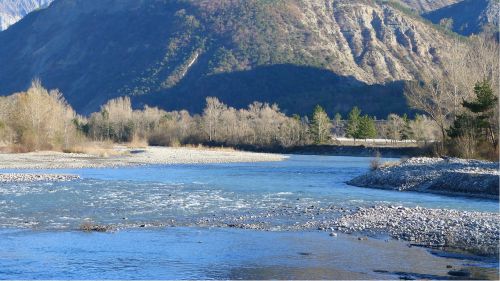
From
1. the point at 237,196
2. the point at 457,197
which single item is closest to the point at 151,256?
the point at 237,196

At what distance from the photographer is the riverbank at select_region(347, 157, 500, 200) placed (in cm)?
3250

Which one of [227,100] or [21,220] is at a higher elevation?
[227,100]

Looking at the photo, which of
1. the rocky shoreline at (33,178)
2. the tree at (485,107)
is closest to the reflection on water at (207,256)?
the rocky shoreline at (33,178)

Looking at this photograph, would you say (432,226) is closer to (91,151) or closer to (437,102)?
(437,102)

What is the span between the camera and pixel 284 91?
182500mm

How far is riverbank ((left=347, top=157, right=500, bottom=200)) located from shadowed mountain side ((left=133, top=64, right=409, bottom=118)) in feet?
376

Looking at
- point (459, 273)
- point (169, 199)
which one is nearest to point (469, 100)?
point (169, 199)

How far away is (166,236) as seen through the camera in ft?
65.6

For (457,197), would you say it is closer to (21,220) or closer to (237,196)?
(237,196)

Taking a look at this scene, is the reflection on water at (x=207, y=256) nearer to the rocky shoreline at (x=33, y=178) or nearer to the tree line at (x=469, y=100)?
the rocky shoreline at (x=33, y=178)

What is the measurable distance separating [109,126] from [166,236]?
102783 mm

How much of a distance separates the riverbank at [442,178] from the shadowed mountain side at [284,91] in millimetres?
114647

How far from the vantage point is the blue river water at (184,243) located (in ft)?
50.6

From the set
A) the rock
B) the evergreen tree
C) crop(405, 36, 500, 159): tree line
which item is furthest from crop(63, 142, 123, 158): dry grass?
the rock
